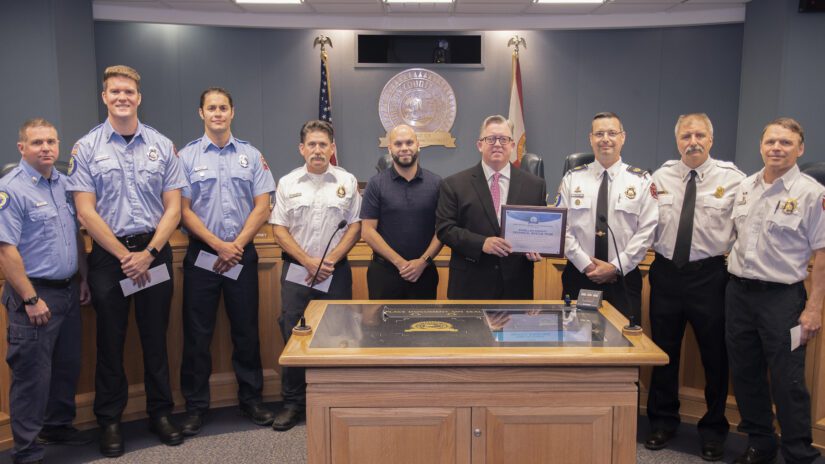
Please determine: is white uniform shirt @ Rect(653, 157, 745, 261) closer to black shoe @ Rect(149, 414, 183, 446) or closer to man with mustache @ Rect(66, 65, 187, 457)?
man with mustache @ Rect(66, 65, 187, 457)

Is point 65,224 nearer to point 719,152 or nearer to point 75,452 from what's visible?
point 75,452

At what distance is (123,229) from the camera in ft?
8.59

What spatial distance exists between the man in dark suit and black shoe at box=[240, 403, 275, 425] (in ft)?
3.79

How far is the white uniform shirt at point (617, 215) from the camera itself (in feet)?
8.60

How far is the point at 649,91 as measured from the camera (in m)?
6.39

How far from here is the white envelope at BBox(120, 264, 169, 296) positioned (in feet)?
8.66

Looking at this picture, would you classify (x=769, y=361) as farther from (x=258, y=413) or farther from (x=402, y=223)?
(x=258, y=413)

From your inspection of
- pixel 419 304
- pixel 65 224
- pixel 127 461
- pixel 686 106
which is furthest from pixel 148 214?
pixel 686 106

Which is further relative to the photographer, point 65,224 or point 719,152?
point 719,152

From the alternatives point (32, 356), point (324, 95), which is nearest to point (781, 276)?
point (32, 356)

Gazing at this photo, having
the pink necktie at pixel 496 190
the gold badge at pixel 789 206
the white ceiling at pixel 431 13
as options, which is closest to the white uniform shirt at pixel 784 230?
the gold badge at pixel 789 206

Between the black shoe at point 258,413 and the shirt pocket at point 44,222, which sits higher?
the shirt pocket at point 44,222

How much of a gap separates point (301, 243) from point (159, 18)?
432cm

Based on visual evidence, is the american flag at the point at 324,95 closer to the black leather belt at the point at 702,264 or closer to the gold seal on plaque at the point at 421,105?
the gold seal on plaque at the point at 421,105
